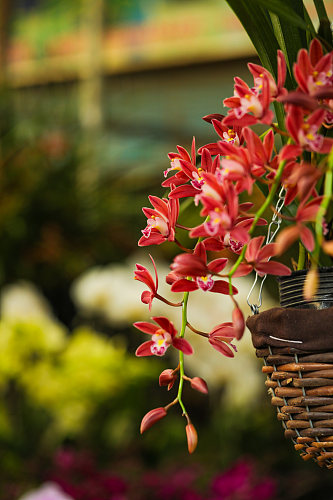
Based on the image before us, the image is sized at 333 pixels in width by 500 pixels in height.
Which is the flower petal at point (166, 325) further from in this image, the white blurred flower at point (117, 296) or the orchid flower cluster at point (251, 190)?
the white blurred flower at point (117, 296)

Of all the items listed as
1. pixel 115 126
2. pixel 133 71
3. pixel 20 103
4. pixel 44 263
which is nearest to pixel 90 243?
pixel 44 263

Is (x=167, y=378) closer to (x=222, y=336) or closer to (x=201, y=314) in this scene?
(x=222, y=336)

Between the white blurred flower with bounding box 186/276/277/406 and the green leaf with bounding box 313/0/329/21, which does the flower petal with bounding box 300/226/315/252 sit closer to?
the green leaf with bounding box 313/0/329/21

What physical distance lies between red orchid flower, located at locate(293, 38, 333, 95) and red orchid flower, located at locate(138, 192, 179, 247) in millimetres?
82

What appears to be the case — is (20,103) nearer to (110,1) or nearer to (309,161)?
(110,1)

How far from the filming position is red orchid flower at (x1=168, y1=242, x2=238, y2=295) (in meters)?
0.26

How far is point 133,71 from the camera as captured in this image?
313 centimetres

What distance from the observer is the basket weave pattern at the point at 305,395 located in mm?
283

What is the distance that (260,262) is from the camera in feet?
0.89

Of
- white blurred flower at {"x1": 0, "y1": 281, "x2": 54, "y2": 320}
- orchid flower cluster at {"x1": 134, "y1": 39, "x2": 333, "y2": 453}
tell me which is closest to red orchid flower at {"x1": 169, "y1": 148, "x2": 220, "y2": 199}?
orchid flower cluster at {"x1": 134, "y1": 39, "x2": 333, "y2": 453}

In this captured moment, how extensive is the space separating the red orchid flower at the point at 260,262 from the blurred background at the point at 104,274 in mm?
147

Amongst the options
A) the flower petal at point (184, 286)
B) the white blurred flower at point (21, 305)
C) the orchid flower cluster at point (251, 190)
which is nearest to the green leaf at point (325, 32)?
the orchid flower cluster at point (251, 190)

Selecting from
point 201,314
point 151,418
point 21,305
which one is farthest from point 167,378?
point 21,305

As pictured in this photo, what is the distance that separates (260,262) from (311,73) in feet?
0.26
